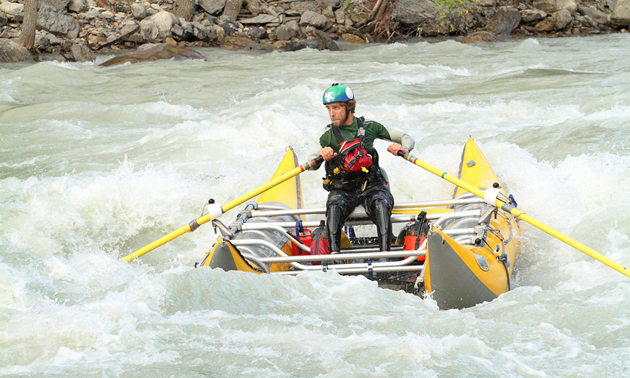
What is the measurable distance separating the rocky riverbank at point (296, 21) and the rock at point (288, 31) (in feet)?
0.09

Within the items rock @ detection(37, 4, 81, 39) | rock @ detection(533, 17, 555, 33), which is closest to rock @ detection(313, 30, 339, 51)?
rock @ detection(37, 4, 81, 39)

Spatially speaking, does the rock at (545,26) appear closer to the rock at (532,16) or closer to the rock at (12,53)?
the rock at (532,16)

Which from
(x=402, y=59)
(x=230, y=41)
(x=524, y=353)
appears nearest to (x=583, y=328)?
(x=524, y=353)

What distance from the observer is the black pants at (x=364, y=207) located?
3.88m

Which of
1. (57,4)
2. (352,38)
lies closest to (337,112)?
(352,38)

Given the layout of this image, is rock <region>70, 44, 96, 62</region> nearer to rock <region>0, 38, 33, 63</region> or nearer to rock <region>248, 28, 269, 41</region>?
rock <region>0, 38, 33, 63</region>

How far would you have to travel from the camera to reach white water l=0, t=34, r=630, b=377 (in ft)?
8.71

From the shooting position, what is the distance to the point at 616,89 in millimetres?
8234

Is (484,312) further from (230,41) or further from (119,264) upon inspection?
(230,41)

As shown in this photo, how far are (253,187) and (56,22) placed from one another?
12128 mm

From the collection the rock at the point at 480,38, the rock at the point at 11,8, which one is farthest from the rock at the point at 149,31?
the rock at the point at 480,38

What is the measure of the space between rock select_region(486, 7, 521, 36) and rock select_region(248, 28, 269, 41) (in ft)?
22.3

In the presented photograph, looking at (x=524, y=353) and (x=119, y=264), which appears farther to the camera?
(x=119, y=264)

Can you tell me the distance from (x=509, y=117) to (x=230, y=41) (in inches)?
417
